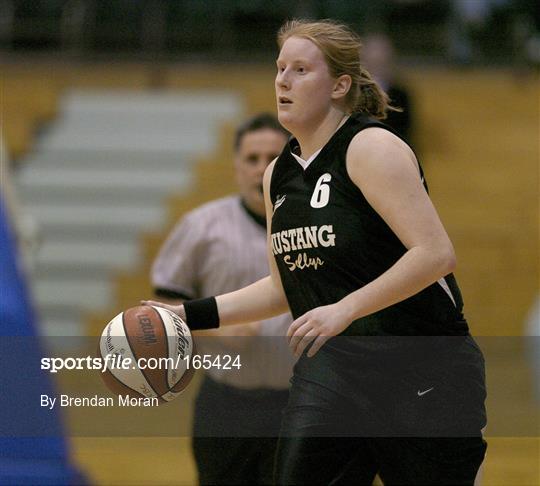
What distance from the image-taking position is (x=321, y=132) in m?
3.13

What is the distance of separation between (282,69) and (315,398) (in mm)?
846

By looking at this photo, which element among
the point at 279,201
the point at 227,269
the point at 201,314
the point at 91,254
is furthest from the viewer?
the point at 91,254

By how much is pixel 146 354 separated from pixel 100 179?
22.6ft

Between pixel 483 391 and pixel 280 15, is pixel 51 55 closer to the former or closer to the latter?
pixel 280 15

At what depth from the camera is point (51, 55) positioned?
421 inches

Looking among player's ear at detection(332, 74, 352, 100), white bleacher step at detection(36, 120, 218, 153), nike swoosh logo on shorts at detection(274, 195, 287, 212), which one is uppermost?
player's ear at detection(332, 74, 352, 100)

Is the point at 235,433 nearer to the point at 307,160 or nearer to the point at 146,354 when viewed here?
the point at 146,354

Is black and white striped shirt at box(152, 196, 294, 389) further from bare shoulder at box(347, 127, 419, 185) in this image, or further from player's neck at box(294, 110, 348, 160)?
bare shoulder at box(347, 127, 419, 185)

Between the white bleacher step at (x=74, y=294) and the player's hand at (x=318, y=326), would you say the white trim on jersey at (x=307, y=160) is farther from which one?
the white bleacher step at (x=74, y=294)

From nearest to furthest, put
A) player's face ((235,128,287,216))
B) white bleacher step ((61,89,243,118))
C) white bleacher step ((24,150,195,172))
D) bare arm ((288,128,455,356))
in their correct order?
bare arm ((288,128,455,356)) < player's face ((235,128,287,216)) < white bleacher step ((24,150,195,172)) < white bleacher step ((61,89,243,118))

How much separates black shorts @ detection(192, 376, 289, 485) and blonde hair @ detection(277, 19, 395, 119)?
139 centimetres

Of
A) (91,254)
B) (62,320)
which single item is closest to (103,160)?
(91,254)

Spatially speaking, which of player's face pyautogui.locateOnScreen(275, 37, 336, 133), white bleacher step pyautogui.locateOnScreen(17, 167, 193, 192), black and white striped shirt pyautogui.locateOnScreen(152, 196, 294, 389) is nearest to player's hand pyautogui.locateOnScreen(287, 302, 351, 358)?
player's face pyautogui.locateOnScreen(275, 37, 336, 133)

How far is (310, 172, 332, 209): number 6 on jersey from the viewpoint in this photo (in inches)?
120
